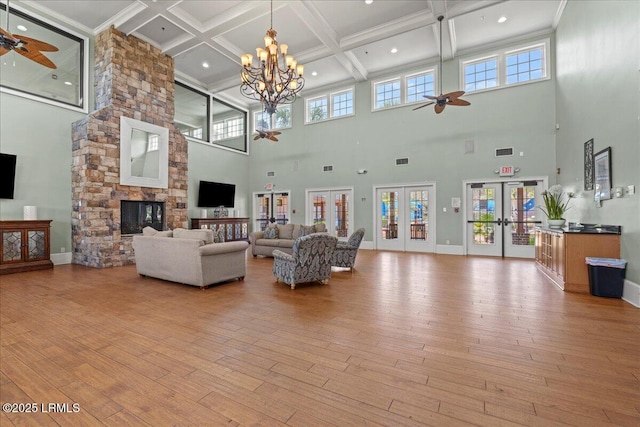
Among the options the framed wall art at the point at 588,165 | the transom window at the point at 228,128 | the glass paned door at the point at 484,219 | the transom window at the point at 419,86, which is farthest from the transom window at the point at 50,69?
the glass paned door at the point at 484,219

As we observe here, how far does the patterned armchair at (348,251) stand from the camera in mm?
5938

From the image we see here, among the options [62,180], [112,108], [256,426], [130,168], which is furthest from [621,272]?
[62,180]

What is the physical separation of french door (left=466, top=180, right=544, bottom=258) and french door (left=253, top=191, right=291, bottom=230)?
6.38 metres

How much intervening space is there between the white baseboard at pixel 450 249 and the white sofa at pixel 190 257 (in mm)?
6033

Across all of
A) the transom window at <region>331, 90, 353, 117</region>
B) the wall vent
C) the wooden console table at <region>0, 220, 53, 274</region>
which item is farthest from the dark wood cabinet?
the wooden console table at <region>0, 220, 53, 274</region>

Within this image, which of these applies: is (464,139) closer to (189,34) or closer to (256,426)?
(189,34)

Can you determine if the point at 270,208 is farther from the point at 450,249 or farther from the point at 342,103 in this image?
the point at 450,249

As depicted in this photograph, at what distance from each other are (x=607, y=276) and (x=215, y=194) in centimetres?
1032

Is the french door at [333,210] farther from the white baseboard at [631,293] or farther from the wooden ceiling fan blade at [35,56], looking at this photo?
the wooden ceiling fan blade at [35,56]

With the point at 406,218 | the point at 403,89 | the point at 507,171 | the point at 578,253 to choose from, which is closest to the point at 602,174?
the point at 578,253

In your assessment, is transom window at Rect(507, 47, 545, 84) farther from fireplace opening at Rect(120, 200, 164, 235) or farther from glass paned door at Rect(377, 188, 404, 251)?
fireplace opening at Rect(120, 200, 164, 235)

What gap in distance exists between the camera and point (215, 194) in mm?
10586

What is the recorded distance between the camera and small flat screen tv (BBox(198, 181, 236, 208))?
10164 millimetres

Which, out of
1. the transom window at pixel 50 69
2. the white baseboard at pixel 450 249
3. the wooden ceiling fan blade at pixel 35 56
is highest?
the transom window at pixel 50 69
